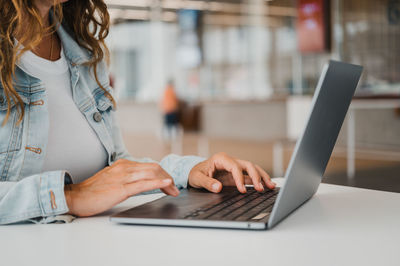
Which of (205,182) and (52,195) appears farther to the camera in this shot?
(205,182)

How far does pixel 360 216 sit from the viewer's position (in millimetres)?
854

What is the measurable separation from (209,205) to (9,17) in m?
0.59

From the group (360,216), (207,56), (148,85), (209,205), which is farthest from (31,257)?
(148,85)

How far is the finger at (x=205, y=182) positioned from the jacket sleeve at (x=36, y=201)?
0.29 meters

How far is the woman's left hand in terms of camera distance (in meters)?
1.01

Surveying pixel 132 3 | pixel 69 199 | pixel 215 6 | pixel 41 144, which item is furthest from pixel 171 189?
pixel 132 3

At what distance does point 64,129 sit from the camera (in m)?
1.13

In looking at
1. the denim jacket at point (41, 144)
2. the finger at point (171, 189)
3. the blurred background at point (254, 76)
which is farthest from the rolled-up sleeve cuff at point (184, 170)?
the blurred background at point (254, 76)

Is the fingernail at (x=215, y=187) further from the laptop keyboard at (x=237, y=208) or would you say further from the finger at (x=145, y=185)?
the finger at (x=145, y=185)

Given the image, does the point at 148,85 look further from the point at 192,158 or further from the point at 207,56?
A: the point at 192,158

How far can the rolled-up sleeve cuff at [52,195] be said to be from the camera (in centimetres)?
84

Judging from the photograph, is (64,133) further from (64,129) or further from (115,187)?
(115,187)

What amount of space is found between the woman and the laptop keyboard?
0.22ft

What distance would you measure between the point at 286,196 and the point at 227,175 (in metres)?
0.38
